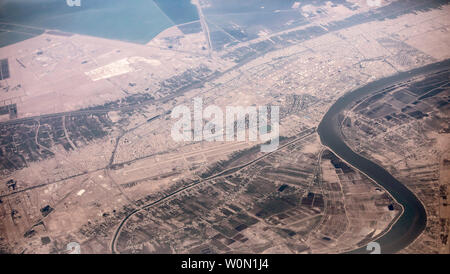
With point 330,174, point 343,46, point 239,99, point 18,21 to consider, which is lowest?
point 330,174

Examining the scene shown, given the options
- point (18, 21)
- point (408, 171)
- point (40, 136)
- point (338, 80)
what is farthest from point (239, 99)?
point (18, 21)

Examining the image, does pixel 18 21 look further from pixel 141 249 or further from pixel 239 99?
pixel 141 249

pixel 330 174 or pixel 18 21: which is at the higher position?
pixel 18 21

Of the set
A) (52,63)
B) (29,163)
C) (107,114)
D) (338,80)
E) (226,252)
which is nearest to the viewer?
(226,252)

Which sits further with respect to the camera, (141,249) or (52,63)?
(52,63)

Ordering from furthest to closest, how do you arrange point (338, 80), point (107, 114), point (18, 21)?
1. point (18, 21)
2. point (338, 80)
3. point (107, 114)

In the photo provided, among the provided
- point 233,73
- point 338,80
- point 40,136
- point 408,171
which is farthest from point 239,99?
point 40,136
